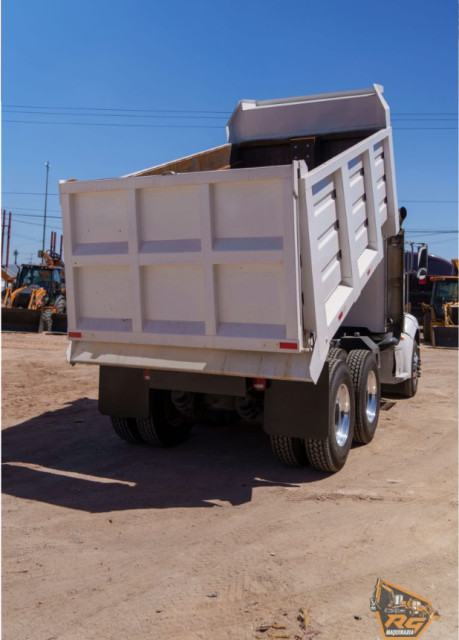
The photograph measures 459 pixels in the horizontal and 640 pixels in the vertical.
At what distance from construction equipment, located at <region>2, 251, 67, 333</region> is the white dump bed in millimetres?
12922

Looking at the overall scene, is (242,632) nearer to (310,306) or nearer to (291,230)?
(310,306)

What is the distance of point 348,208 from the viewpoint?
588 cm

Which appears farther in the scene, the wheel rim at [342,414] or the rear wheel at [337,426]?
the wheel rim at [342,414]

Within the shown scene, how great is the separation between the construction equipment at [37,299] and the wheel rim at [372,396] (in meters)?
12.5

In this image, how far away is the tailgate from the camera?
15.8ft

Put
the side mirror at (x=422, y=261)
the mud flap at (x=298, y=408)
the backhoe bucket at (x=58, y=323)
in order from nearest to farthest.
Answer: the mud flap at (x=298, y=408)
the side mirror at (x=422, y=261)
the backhoe bucket at (x=58, y=323)

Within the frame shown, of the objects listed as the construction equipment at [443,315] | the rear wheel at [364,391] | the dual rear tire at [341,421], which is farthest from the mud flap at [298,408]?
the construction equipment at [443,315]

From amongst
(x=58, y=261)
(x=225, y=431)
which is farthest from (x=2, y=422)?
(x=58, y=261)

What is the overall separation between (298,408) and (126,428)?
2.11 m

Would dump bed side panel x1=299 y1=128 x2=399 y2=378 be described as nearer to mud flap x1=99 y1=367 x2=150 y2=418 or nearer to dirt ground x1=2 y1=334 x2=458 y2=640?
dirt ground x1=2 y1=334 x2=458 y2=640

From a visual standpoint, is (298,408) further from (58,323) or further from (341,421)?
(58,323)

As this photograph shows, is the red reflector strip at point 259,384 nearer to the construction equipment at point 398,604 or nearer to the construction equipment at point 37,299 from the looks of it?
the construction equipment at point 398,604

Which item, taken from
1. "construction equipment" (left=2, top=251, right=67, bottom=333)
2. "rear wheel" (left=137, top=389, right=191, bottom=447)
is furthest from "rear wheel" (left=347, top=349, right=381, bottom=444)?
"construction equipment" (left=2, top=251, right=67, bottom=333)

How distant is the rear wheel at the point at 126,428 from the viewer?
21.6 ft
